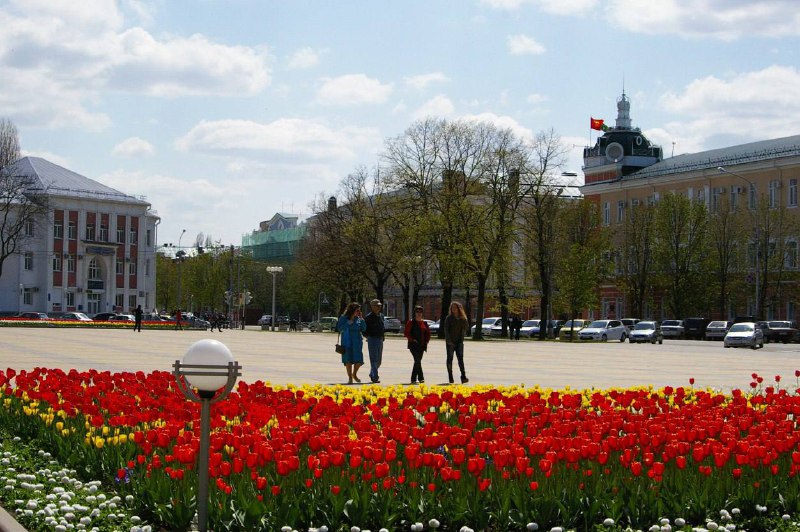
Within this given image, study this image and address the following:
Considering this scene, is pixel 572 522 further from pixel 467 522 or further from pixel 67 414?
pixel 67 414

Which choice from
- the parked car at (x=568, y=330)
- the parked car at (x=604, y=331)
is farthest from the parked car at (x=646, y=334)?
the parked car at (x=568, y=330)

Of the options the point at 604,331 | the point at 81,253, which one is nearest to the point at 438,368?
the point at 604,331

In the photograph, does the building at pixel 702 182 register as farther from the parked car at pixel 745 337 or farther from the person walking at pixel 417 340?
the person walking at pixel 417 340

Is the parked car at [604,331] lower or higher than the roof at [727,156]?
lower

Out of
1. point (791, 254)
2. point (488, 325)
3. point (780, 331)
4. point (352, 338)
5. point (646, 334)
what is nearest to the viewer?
point (352, 338)

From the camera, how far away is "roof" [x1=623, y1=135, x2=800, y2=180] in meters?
86.8

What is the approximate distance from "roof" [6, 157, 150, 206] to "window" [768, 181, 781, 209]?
66.0 meters

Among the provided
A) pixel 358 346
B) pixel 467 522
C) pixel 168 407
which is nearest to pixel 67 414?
pixel 168 407

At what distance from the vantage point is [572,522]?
821cm

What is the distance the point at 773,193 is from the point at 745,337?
25726mm

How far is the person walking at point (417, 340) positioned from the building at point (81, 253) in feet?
299

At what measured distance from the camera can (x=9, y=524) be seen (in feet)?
27.9

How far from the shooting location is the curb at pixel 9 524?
835 centimetres

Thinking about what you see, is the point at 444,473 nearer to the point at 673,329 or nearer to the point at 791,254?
the point at 673,329
